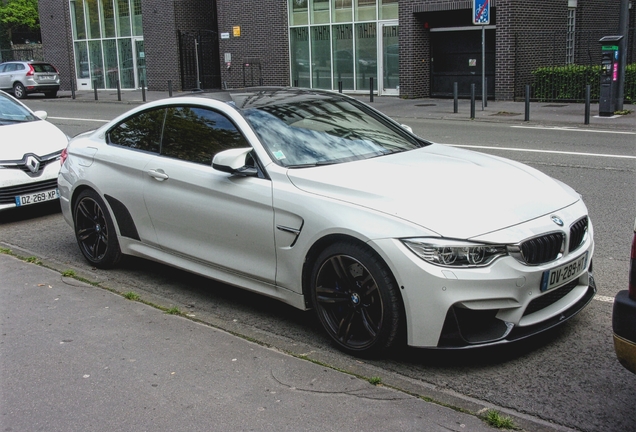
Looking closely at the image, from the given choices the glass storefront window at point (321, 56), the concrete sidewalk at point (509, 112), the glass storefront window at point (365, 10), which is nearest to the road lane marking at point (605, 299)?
the concrete sidewalk at point (509, 112)

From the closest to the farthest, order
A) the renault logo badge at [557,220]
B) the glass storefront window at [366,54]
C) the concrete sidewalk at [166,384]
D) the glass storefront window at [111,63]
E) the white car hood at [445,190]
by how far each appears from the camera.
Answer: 1. the concrete sidewalk at [166,384]
2. the white car hood at [445,190]
3. the renault logo badge at [557,220]
4. the glass storefront window at [366,54]
5. the glass storefront window at [111,63]

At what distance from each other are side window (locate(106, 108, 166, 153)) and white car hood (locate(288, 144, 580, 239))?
173 centimetres

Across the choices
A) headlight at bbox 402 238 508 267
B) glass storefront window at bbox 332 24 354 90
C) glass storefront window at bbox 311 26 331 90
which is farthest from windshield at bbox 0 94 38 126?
glass storefront window at bbox 311 26 331 90

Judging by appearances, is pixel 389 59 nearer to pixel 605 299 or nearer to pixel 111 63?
pixel 111 63

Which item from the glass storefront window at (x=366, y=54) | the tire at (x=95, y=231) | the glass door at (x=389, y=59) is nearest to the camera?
the tire at (x=95, y=231)

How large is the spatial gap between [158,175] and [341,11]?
937 inches

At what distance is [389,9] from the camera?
27.0 meters

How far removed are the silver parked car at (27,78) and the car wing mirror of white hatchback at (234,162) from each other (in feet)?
102

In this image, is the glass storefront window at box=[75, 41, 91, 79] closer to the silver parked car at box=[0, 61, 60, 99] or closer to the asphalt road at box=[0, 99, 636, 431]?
the silver parked car at box=[0, 61, 60, 99]

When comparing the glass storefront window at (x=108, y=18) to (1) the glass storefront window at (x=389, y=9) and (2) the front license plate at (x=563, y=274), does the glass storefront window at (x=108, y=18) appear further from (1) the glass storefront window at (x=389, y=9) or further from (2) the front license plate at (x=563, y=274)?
A: (2) the front license plate at (x=563, y=274)

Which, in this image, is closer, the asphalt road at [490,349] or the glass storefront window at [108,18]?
the asphalt road at [490,349]

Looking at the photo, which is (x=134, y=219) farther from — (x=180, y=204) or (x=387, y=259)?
Result: (x=387, y=259)

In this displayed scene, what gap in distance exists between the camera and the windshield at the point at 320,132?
5324 millimetres

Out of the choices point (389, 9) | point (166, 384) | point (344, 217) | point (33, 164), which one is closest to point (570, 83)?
point (389, 9)
